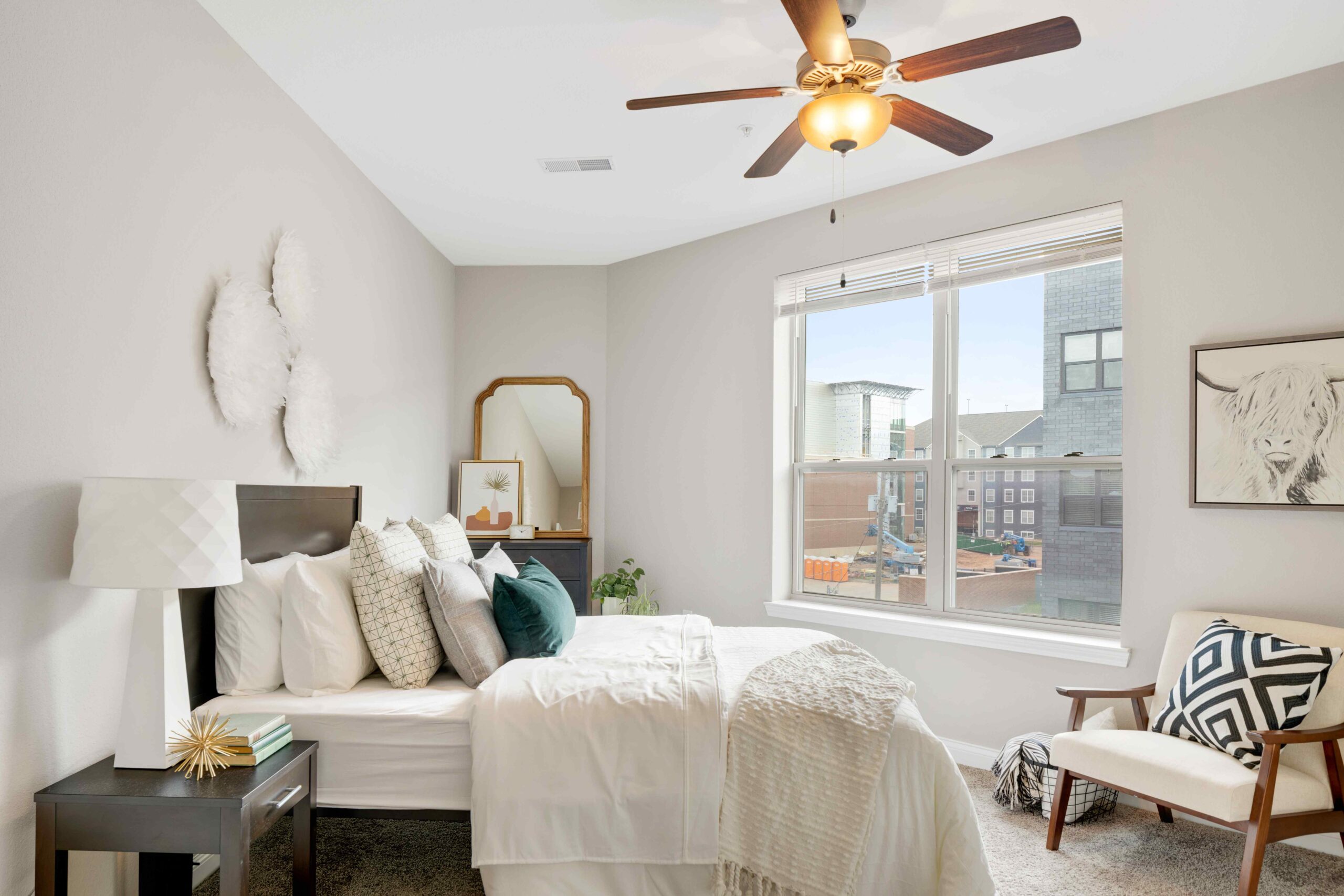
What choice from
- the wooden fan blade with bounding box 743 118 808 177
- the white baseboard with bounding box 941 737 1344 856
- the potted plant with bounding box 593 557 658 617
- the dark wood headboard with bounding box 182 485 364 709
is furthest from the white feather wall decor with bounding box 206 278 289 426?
the white baseboard with bounding box 941 737 1344 856

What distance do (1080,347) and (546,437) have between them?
3120 millimetres

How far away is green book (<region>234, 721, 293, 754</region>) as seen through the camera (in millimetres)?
2010

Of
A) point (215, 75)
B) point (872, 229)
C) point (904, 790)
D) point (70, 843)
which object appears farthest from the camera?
point (872, 229)

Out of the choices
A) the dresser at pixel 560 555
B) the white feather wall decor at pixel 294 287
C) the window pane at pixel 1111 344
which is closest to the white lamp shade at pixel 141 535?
the white feather wall decor at pixel 294 287

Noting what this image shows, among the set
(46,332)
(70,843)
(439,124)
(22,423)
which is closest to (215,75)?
(439,124)

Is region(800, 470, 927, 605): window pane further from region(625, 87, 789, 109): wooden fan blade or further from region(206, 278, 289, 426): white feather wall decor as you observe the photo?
region(206, 278, 289, 426): white feather wall decor

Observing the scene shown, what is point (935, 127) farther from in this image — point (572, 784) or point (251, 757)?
point (251, 757)

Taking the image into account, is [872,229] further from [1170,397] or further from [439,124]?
[439,124]

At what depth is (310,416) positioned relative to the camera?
10.6ft

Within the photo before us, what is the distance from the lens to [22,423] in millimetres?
1892

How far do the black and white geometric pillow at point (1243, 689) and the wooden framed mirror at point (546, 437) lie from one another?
11.0 ft

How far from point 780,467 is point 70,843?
3.38m

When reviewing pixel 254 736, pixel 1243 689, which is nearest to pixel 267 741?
pixel 254 736

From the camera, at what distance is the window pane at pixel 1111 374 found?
11.2 feet
